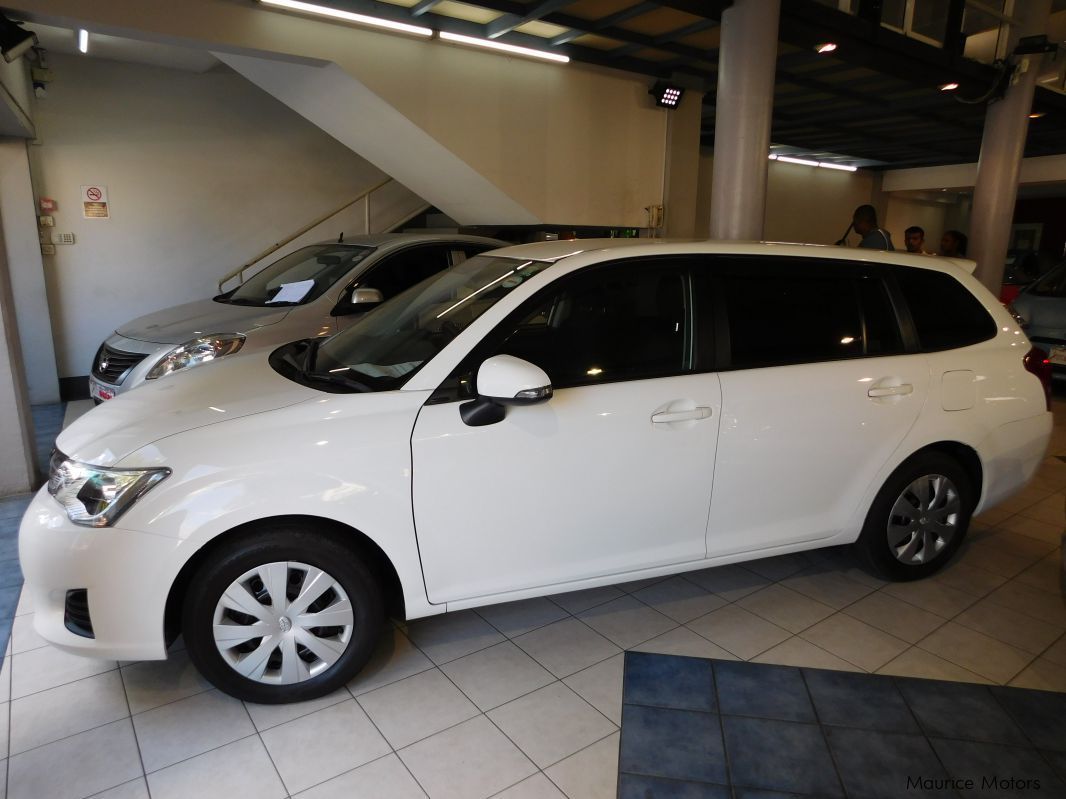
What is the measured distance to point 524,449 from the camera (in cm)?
236

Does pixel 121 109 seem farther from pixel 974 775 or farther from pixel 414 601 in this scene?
pixel 974 775

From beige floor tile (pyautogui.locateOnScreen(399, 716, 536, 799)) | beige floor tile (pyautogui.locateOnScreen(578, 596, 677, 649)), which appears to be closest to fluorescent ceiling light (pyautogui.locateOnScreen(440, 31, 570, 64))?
beige floor tile (pyautogui.locateOnScreen(578, 596, 677, 649))

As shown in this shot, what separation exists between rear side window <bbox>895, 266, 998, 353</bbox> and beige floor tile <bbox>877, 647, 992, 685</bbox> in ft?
4.10

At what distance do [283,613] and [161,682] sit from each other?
25.9 inches

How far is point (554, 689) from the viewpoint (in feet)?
8.21

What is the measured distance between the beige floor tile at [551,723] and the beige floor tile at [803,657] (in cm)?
74

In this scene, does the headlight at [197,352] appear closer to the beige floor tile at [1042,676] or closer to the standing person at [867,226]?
the beige floor tile at [1042,676]

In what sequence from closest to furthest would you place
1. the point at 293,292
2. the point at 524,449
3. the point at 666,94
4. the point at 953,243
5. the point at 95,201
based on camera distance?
the point at 524,449 < the point at 293,292 < the point at 95,201 < the point at 666,94 < the point at 953,243

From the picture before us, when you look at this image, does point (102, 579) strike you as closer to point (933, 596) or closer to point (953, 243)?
point (933, 596)

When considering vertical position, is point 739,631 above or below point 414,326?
below

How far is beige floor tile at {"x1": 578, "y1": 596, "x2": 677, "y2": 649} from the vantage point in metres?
2.83

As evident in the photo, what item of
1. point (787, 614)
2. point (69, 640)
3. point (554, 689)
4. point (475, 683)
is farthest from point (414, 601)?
point (787, 614)

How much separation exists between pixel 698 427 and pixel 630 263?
656mm

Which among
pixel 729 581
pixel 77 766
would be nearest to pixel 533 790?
pixel 77 766
